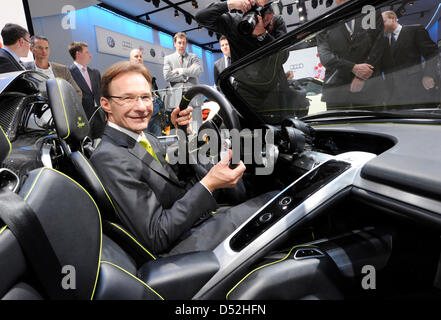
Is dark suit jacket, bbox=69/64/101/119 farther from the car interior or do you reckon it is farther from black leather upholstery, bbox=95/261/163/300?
black leather upholstery, bbox=95/261/163/300

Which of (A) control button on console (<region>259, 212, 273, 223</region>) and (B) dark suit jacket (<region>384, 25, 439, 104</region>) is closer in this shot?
(A) control button on console (<region>259, 212, 273, 223</region>)

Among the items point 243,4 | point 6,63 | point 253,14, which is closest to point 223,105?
point 253,14

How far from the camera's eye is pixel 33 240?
24.5 inches

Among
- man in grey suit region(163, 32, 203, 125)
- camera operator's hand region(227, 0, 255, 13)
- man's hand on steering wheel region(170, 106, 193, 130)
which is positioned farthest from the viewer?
man in grey suit region(163, 32, 203, 125)

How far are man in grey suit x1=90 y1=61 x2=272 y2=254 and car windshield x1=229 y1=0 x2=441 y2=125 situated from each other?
68 cm

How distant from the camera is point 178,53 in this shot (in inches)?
200

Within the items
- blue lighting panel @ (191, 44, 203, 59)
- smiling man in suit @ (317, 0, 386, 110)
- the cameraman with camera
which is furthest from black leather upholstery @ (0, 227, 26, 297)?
blue lighting panel @ (191, 44, 203, 59)

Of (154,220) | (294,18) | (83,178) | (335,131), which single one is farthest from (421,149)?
(294,18)

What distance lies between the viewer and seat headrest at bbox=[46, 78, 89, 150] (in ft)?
3.62

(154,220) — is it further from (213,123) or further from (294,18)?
(294,18)

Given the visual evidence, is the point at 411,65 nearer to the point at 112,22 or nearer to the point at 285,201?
the point at 285,201

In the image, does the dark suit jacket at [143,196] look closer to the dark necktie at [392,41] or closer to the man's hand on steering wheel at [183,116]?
the man's hand on steering wheel at [183,116]

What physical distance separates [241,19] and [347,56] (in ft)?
3.19
